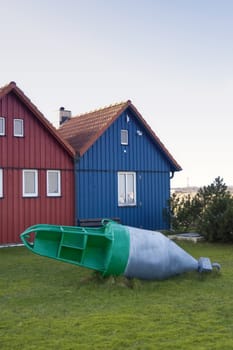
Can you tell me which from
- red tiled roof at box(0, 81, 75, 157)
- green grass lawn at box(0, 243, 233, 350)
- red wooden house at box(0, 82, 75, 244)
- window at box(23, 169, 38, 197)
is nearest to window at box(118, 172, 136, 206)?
red wooden house at box(0, 82, 75, 244)

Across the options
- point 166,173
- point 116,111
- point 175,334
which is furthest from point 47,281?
point 166,173

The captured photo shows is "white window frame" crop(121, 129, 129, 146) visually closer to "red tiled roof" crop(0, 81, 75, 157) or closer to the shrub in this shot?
"red tiled roof" crop(0, 81, 75, 157)

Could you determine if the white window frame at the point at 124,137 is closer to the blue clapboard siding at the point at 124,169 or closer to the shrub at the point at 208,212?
the blue clapboard siding at the point at 124,169

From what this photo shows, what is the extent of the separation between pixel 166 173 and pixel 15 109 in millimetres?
8625

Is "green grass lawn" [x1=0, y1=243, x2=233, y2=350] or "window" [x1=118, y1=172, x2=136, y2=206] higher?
"window" [x1=118, y1=172, x2=136, y2=206]

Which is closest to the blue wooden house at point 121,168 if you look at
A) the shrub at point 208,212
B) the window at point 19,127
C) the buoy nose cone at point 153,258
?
the shrub at point 208,212

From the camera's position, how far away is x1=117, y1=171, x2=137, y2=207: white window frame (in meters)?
21.6

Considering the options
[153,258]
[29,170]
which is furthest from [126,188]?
[153,258]

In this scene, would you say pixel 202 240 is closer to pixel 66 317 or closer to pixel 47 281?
pixel 47 281

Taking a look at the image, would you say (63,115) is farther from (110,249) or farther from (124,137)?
(110,249)

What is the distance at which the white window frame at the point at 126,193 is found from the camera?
2159 centimetres

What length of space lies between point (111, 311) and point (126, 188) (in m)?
14.3

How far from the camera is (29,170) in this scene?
18.4 metres

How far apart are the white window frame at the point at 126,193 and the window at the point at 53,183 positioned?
327 cm
